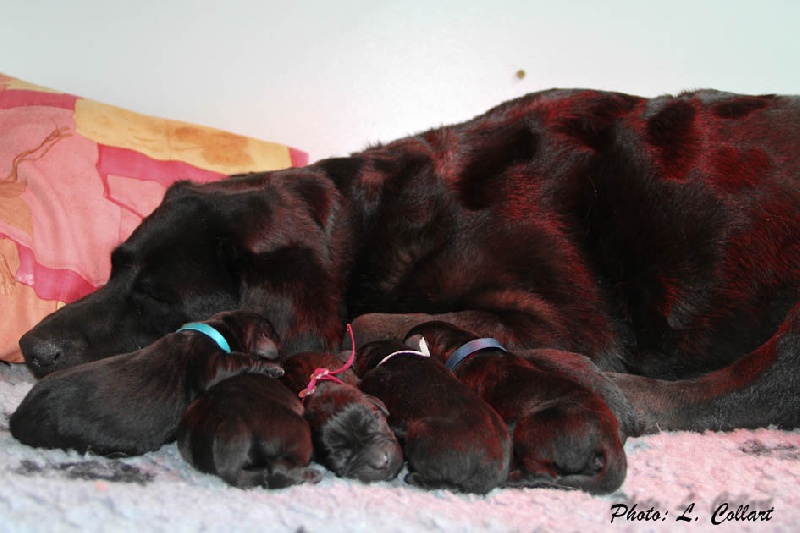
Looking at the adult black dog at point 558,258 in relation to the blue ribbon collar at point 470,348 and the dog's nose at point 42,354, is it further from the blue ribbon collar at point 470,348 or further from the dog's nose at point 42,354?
the blue ribbon collar at point 470,348

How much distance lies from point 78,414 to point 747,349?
1618mm

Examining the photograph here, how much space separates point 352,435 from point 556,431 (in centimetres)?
38

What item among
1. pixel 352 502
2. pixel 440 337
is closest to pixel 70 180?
pixel 440 337

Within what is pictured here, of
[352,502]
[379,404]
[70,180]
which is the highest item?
[70,180]

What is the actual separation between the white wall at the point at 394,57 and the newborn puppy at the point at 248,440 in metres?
2.25

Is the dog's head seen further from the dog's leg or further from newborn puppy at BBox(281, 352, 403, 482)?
the dog's leg

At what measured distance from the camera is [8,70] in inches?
120

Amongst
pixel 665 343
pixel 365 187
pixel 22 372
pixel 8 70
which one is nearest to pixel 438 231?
Answer: pixel 365 187

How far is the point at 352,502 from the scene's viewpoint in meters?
1.20

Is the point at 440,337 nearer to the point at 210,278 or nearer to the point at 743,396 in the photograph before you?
the point at 210,278

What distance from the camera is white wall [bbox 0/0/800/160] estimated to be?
317cm

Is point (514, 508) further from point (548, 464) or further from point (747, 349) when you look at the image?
point (747, 349)

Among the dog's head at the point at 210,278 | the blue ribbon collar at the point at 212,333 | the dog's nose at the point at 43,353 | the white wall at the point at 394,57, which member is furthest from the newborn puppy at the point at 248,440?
the white wall at the point at 394,57

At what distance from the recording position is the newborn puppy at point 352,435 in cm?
134
